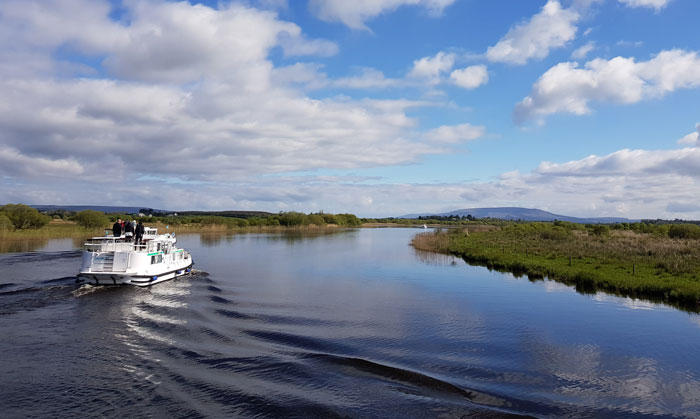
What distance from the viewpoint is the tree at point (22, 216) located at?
63.1 metres

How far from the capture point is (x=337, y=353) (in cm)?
1366

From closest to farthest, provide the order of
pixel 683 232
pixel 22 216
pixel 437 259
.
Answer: pixel 437 259 < pixel 683 232 < pixel 22 216

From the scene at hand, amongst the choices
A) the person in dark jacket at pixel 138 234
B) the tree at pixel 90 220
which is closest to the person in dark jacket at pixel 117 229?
the person in dark jacket at pixel 138 234

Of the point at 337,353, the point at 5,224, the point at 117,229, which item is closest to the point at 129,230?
the point at 117,229

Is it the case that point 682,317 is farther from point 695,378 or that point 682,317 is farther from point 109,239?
point 109,239

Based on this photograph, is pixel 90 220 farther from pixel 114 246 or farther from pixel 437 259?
pixel 437 259

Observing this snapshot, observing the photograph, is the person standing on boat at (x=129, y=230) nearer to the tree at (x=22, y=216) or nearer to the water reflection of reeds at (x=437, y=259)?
the water reflection of reeds at (x=437, y=259)

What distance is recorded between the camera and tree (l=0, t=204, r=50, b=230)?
63.1m

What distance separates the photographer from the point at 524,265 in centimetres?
3444

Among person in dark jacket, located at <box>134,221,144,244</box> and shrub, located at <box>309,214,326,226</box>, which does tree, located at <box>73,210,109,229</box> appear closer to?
person in dark jacket, located at <box>134,221,144,244</box>

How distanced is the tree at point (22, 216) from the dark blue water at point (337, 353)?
47.6 metres

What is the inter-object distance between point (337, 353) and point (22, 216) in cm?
7015

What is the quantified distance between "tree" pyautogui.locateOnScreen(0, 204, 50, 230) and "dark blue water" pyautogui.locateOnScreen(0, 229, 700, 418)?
156 ft

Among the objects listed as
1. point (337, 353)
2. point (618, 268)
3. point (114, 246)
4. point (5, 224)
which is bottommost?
point (337, 353)
